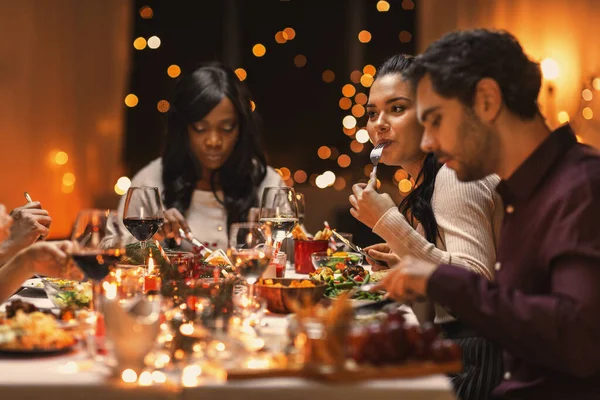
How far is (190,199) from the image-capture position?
3783mm

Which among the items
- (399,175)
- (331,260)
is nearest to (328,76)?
(399,175)

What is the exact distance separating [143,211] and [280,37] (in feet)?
13.4

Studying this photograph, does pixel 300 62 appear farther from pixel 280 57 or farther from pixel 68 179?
pixel 68 179

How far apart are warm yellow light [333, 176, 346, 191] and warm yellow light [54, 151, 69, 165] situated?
201 centimetres

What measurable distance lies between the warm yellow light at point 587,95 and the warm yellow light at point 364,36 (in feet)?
5.59

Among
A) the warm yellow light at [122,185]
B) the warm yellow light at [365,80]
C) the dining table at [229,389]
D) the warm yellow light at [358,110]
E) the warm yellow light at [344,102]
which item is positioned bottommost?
the dining table at [229,389]

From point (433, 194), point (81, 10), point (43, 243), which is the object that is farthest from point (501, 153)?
point (81, 10)

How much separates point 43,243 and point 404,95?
52.6 inches

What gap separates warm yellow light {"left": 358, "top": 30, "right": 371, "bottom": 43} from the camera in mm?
5895

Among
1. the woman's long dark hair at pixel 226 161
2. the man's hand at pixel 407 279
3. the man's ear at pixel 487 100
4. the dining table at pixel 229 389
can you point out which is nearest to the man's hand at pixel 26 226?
the dining table at pixel 229 389

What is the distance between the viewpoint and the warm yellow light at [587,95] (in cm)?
577

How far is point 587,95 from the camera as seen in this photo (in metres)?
5.78

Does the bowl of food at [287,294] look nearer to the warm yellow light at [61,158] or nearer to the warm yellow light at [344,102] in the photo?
the warm yellow light at [61,158]

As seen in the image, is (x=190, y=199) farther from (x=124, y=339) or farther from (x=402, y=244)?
(x=124, y=339)
